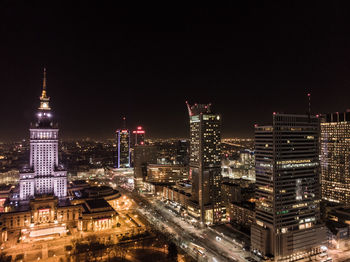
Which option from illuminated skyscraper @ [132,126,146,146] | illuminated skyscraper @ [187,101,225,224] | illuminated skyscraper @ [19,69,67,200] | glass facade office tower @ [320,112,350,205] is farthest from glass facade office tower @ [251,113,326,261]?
illuminated skyscraper @ [132,126,146,146]

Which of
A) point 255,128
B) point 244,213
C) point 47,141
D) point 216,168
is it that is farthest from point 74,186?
point 255,128

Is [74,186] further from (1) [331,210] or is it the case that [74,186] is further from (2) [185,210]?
(1) [331,210]

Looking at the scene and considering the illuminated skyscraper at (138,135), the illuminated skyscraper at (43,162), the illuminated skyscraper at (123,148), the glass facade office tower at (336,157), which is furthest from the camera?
the illuminated skyscraper at (123,148)

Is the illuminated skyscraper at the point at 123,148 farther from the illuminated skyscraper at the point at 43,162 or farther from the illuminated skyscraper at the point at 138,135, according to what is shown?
the illuminated skyscraper at the point at 43,162

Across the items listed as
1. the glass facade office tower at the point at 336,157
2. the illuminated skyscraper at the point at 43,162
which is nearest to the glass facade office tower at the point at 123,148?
the illuminated skyscraper at the point at 43,162

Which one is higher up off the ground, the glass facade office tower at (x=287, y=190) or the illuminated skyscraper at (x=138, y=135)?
the illuminated skyscraper at (x=138, y=135)

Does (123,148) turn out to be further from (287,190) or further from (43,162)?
(287,190)
